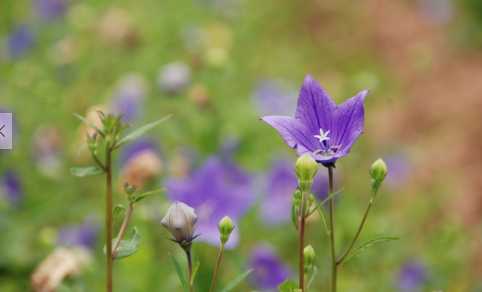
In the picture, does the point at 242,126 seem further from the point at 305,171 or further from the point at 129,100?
the point at 305,171

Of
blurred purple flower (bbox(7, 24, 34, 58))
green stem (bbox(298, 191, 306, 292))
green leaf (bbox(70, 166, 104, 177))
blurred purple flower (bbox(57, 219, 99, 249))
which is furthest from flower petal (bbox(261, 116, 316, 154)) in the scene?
blurred purple flower (bbox(7, 24, 34, 58))

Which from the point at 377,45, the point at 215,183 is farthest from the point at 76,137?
the point at 377,45

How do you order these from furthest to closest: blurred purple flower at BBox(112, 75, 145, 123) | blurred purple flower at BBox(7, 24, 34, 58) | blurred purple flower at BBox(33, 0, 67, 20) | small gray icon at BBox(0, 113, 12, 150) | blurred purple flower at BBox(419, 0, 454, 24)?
blurred purple flower at BBox(419, 0, 454, 24), blurred purple flower at BBox(33, 0, 67, 20), blurred purple flower at BBox(7, 24, 34, 58), blurred purple flower at BBox(112, 75, 145, 123), small gray icon at BBox(0, 113, 12, 150)

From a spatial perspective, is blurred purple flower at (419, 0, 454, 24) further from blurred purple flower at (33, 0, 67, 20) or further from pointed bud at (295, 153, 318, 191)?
pointed bud at (295, 153, 318, 191)

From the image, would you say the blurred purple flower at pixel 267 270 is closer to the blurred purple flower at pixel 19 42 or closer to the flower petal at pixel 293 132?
the flower petal at pixel 293 132

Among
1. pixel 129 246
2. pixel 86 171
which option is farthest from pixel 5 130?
pixel 129 246

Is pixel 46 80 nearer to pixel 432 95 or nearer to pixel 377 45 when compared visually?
pixel 432 95
